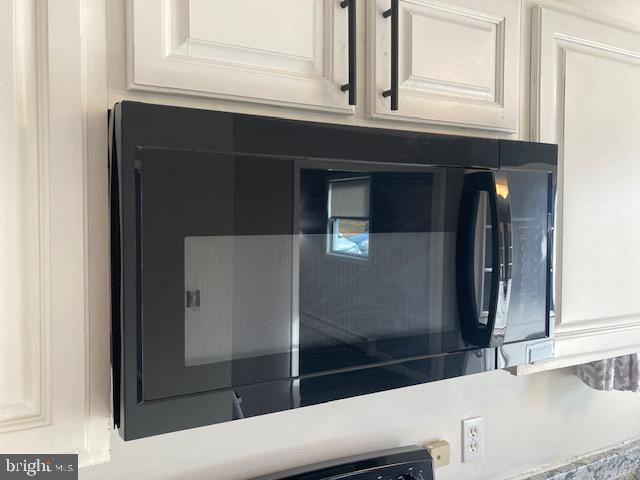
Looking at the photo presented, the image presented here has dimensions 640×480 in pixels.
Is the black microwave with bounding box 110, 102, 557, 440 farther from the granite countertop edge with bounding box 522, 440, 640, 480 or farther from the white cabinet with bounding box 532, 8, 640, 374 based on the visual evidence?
the granite countertop edge with bounding box 522, 440, 640, 480

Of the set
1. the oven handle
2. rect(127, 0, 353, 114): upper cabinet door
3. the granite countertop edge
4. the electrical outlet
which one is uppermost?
rect(127, 0, 353, 114): upper cabinet door

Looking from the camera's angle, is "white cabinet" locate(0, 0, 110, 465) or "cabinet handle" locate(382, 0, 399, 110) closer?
"white cabinet" locate(0, 0, 110, 465)

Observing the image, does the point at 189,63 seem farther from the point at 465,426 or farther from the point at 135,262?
the point at 465,426

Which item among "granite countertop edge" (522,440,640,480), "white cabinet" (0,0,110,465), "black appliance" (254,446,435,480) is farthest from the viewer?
"granite countertop edge" (522,440,640,480)

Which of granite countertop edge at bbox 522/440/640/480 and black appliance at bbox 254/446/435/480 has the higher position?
black appliance at bbox 254/446/435/480

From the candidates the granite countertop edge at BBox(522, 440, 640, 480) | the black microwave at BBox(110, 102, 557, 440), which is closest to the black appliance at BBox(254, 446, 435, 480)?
the black microwave at BBox(110, 102, 557, 440)

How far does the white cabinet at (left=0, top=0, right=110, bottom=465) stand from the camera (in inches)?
24.2

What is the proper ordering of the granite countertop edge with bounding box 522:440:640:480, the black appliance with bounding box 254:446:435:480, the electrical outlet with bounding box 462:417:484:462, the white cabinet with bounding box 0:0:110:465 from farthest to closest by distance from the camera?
the granite countertop edge with bounding box 522:440:640:480 < the electrical outlet with bounding box 462:417:484:462 < the black appliance with bounding box 254:446:435:480 < the white cabinet with bounding box 0:0:110:465

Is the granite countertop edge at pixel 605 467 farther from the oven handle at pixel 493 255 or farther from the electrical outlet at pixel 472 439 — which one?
the oven handle at pixel 493 255

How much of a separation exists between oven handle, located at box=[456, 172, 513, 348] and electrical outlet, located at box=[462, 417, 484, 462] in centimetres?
43

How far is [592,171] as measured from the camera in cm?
105

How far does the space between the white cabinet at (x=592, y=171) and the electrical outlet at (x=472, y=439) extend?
0.91ft

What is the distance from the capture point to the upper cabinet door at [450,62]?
0.84 m

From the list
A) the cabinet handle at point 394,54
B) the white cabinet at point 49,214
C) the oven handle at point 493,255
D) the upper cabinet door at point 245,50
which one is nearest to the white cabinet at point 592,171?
the oven handle at point 493,255
